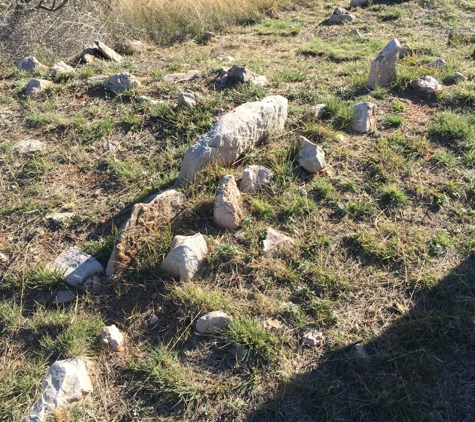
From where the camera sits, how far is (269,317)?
10.3 feet

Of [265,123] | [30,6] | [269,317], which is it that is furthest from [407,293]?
[30,6]

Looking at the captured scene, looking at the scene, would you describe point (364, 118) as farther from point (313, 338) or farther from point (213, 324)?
point (213, 324)

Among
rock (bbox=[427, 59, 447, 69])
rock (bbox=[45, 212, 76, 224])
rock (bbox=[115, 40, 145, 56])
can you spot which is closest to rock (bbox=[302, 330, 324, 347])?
rock (bbox=[45, 212, 76, 224])

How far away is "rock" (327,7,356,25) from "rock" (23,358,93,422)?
7.56 m

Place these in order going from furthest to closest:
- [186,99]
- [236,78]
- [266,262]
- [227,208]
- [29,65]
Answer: [29,65]
[236,78]
[186,99]
[227,208]
[266,262]

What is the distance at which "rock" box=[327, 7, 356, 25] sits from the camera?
8.45 meters

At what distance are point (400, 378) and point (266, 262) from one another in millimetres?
1173

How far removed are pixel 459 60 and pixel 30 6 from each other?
6423 millimetres

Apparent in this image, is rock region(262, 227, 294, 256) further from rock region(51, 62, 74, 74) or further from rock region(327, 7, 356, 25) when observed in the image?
rock region(327, 7, 356, 25)

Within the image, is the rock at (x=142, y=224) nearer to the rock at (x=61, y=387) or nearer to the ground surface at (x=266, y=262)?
the ground surface at (x=266, y=262)

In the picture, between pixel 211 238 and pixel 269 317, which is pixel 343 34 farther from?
pixel 269 317

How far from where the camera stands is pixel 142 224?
143 inches

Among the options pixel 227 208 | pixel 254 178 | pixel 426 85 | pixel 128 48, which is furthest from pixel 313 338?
pixel 128 48

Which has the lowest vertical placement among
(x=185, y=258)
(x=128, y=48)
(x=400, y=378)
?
(x=400, y=378)
